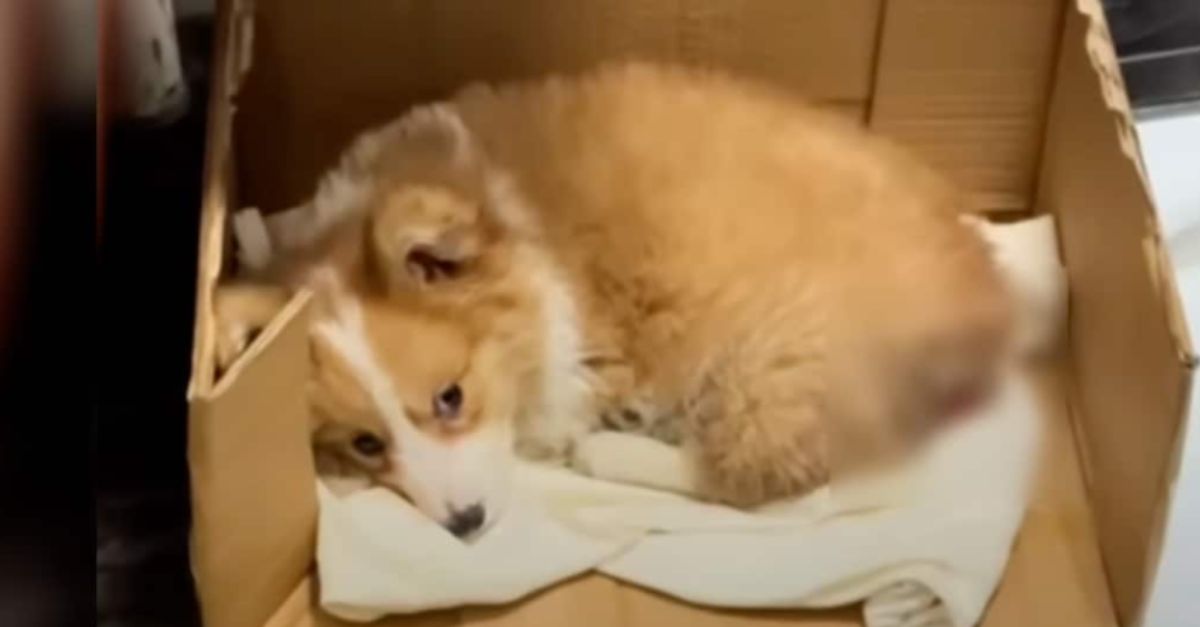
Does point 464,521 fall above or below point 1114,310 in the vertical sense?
below

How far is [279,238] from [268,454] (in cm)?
28

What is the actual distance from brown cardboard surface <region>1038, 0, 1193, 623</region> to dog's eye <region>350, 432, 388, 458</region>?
1.70ft

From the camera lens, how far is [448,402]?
1.35 m

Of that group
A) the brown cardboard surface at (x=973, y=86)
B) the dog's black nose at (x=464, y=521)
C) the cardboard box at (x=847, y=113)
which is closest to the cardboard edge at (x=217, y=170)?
the cardboard box at (x=847, y=113)

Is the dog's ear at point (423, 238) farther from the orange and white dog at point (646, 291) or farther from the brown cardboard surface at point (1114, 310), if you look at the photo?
the brown cardboard surface at point (1114, 310)

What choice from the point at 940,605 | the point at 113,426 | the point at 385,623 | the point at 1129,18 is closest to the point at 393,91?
the point at 113,426

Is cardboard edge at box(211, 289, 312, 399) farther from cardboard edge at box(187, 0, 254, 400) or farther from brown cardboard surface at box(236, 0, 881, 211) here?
brown cardboard surface at box(236, 0, 881, 211)

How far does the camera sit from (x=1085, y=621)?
1338mm

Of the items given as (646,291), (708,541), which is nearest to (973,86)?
(646,291)

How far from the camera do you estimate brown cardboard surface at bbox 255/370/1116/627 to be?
→ 133 centimetres

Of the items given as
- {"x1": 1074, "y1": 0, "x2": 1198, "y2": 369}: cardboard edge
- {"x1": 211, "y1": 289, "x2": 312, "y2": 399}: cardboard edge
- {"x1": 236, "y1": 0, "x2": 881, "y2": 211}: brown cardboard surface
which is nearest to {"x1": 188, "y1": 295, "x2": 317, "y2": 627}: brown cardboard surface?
{"x1": 211, "y1": 289, "x2": 312, "y2": 399}: cardboard edge

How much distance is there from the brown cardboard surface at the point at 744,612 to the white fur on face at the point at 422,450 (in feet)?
0.23

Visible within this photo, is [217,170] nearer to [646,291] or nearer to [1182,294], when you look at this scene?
[646,291]

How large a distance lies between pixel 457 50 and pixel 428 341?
35 centimetres
